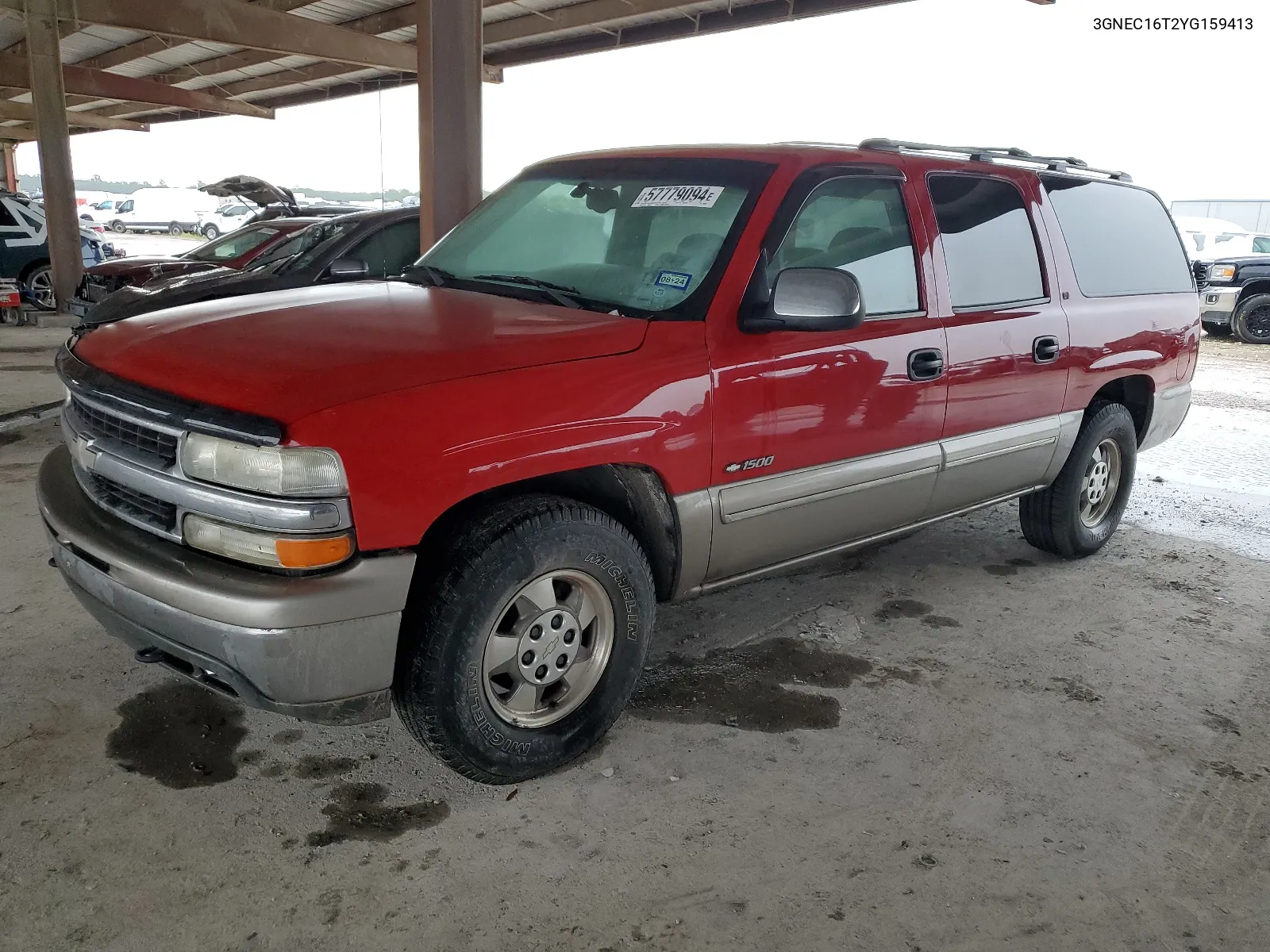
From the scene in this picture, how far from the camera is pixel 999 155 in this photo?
14.2 ft

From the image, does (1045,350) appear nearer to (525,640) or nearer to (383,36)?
(525,640)

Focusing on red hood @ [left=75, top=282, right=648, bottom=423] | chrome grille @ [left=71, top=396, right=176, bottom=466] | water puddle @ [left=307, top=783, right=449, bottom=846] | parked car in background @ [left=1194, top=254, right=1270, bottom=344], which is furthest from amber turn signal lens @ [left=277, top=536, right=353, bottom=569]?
parked car in background @ [left=1194, top=254, right=1270, bottom=344]

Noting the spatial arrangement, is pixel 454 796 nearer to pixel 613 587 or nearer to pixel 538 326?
pixel 613 587

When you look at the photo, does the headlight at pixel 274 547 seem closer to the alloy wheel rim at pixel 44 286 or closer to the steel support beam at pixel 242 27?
the alloy wheel rim at pixel 44 286

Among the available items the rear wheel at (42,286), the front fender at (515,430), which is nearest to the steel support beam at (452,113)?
the front fender at (515,430)

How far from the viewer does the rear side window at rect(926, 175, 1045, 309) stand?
146 inches

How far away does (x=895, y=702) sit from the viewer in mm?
3338

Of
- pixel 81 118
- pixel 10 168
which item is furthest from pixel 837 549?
pixel 10 168

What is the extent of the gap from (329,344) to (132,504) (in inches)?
26.2

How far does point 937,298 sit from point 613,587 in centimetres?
172

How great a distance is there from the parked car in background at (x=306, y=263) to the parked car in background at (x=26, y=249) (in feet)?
23.7

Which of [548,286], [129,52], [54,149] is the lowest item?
[548,286]

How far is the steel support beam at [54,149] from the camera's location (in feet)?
46.6

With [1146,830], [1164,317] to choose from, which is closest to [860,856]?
[1146,830]
